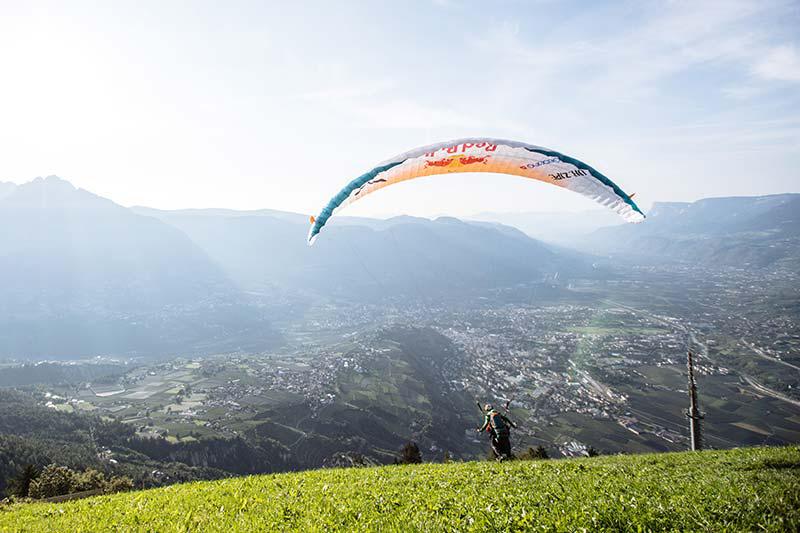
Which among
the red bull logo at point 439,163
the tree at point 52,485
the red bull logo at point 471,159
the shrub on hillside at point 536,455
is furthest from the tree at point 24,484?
the shrub on hillside at point 536,455

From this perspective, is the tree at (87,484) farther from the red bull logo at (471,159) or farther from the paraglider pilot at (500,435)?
the red bull logo at (471,159)

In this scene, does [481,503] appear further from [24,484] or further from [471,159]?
[24,484]

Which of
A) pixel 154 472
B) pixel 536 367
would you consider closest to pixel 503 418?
pixel 154 472

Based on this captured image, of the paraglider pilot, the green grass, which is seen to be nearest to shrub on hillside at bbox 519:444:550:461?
the paraglider pilot

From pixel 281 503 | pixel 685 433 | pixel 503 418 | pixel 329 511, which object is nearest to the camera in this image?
pixel 329 511

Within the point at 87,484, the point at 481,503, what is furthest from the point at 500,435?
the point at 87,484

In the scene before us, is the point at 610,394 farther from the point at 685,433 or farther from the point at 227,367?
the point at 227,367
